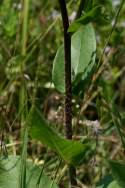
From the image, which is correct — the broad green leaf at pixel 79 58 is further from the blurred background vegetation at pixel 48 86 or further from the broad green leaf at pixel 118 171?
the broad green leaf at pixel 118 171

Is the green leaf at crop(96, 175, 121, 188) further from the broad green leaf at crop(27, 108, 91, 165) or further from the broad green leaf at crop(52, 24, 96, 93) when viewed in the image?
the broad green leaf at crop(52, 24, 96, 93)

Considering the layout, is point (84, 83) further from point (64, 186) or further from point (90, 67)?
point (64, 186)

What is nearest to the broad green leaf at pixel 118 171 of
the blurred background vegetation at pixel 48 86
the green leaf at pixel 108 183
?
the green leaf at pixel 108 183

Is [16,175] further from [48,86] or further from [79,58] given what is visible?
[48,86]

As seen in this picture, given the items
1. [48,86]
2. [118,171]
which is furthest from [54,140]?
[48,86]

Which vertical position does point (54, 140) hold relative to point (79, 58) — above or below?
below

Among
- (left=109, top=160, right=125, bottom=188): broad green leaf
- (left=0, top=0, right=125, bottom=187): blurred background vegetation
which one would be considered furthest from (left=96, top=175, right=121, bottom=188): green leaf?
(left=0, top=0, right=125, bottom=187): blurred background vegetation

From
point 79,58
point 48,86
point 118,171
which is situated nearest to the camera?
point 118,171
